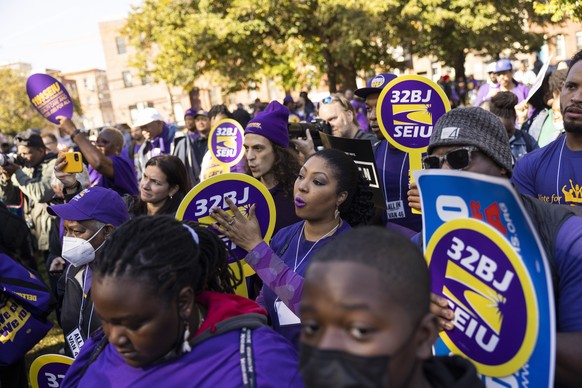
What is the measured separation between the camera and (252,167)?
4418 millimetres

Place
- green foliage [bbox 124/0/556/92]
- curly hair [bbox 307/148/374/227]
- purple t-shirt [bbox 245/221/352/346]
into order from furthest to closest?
green foliage [bbox 124/0/556/92]
curly hair [bbox 307/148/374/227]
purple t-shirt [bbox 245/221/352/346]

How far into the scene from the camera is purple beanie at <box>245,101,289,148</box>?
4.55 meters

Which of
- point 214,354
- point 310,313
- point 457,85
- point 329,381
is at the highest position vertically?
point 310,313

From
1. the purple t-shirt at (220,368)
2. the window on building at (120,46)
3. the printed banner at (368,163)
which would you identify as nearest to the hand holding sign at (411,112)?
the printed banner at (368,163)

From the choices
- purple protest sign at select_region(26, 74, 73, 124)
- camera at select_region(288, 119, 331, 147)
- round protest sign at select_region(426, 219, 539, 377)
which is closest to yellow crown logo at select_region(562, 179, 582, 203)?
round protest sign at select_region(426, 219, 539, 377)

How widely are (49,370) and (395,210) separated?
256cm

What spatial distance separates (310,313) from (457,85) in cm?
2534

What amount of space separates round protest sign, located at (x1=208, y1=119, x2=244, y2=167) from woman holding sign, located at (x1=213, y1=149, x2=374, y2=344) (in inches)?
101

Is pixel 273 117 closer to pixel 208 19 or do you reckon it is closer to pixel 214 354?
pixel 214 354

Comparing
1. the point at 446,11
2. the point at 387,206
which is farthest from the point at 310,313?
the point at 446,11

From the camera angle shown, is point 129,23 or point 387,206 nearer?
point 387,206

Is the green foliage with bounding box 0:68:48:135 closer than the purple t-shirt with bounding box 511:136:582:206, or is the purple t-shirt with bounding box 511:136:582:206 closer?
the purple t-shirt with bounding box 511:136:582:206

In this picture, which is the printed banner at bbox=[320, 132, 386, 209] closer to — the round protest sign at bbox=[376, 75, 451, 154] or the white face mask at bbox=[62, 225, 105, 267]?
the round protest sign at bbox=[376, 75, 451, 154]

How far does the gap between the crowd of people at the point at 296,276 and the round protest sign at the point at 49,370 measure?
0.13 m
